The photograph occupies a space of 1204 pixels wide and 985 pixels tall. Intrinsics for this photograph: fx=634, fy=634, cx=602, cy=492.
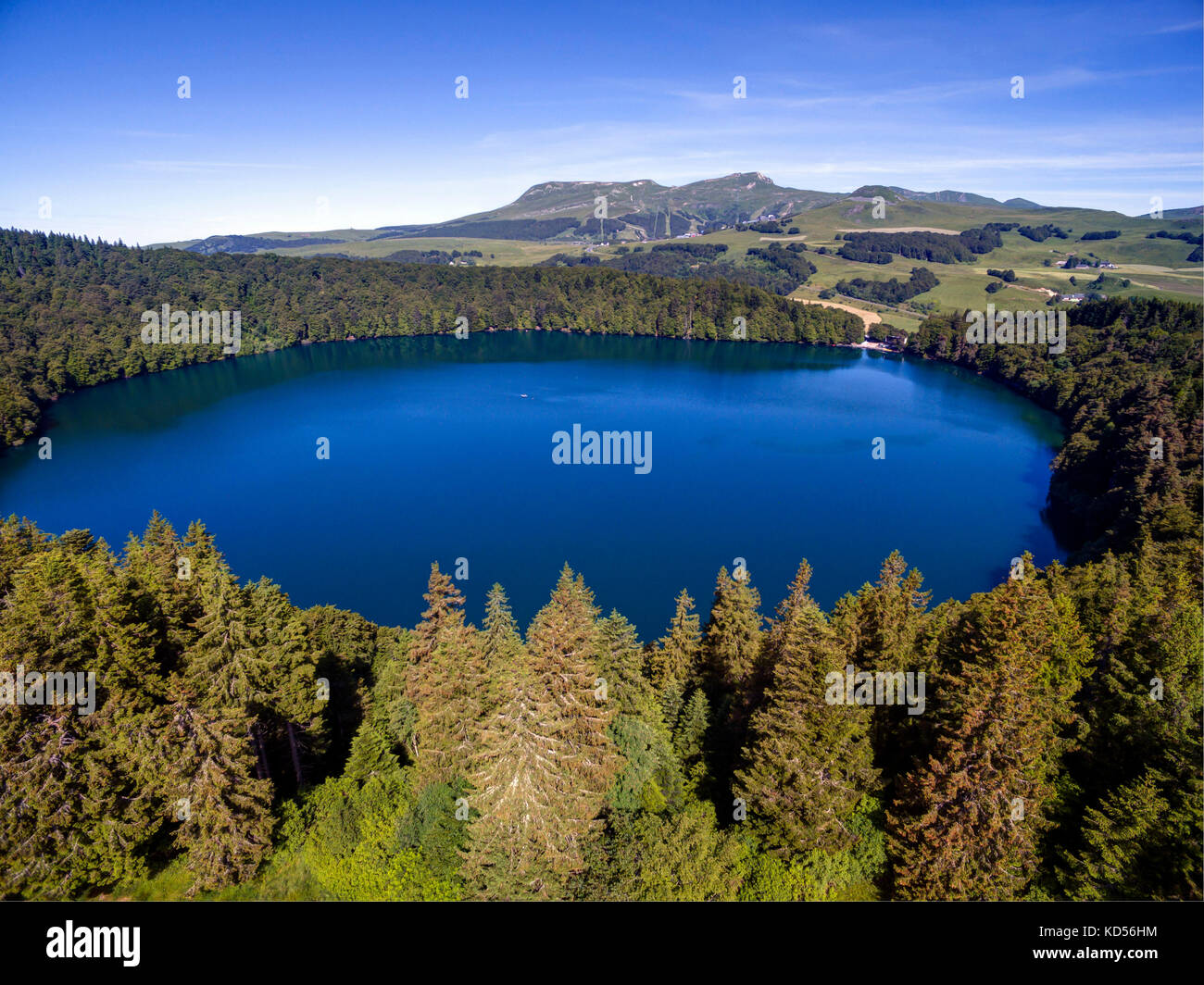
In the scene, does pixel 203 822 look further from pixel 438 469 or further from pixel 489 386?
pixel 489 386

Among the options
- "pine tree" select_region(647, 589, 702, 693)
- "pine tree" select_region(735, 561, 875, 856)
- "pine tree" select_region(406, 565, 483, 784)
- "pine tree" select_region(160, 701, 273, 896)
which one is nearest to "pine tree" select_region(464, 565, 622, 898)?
"pine tree" select_region(406, 565, 483, 784)

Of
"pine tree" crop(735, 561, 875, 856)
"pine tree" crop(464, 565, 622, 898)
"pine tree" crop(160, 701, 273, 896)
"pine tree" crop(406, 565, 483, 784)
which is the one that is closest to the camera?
"pine tree" crop(464, 565, 622, 898)

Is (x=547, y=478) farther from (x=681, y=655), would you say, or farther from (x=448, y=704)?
(x=448, y=704)

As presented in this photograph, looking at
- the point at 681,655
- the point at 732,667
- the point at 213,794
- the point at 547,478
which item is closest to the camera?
the point at 213,794

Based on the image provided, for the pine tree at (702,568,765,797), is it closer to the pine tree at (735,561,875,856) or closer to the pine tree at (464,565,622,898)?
the pine tree at (735,561,875,856)

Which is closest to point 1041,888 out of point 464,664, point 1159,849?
point 1159,849

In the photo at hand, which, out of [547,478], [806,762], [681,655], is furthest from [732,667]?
[547,478]

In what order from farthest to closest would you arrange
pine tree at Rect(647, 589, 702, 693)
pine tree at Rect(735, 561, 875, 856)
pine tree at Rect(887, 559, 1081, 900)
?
pine tree at Rect(647, 589, 702, 693) < pine tree at Rect(735, 561, 875, 856) < pine tree at Rect(887, 559, 1081, 900)

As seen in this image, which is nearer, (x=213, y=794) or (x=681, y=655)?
(x=213, y=794)

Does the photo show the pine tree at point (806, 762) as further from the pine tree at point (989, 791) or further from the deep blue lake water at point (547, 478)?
the deep blue lake water at point (547, 478)
